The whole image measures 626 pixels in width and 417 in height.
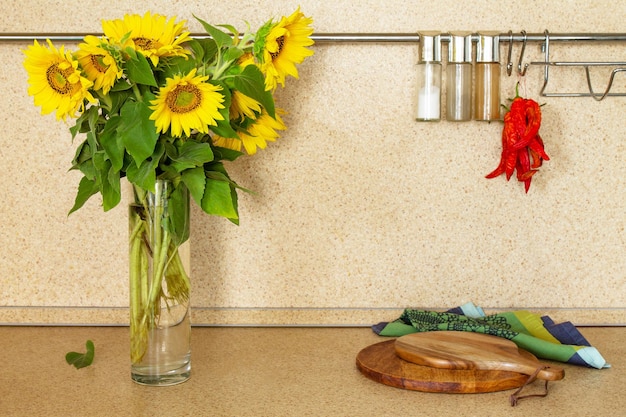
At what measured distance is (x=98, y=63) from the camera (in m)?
1.00

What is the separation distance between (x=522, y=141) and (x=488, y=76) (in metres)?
0.13

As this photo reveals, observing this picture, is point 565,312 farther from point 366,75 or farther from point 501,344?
point 366,75

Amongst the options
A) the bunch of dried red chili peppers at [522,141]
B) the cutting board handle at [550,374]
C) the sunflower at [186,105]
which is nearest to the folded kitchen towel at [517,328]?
the cutting board handle at [550,374]

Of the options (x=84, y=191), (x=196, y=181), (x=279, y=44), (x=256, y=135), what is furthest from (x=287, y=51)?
(x=84, y=191)

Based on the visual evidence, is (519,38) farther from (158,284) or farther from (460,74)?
(158,284)

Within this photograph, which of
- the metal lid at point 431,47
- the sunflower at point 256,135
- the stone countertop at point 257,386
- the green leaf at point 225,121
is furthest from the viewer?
the metal lid at point 431,47

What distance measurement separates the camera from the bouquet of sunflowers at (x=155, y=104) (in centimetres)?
100

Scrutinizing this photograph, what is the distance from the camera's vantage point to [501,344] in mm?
1131

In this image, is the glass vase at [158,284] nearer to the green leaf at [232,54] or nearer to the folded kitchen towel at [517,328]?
the green leaf at [232,54]

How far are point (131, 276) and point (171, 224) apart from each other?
0.31 ft

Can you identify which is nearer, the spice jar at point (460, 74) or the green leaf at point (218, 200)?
the green leaf at point (218, 200)

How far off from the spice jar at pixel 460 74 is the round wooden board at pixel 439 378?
1.51 feet

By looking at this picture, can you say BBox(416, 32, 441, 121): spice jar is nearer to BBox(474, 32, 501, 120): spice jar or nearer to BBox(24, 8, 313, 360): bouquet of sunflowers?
BBox(474, 32, 501, 120): spice jar

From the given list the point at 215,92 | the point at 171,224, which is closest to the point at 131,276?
the point at 171,224
